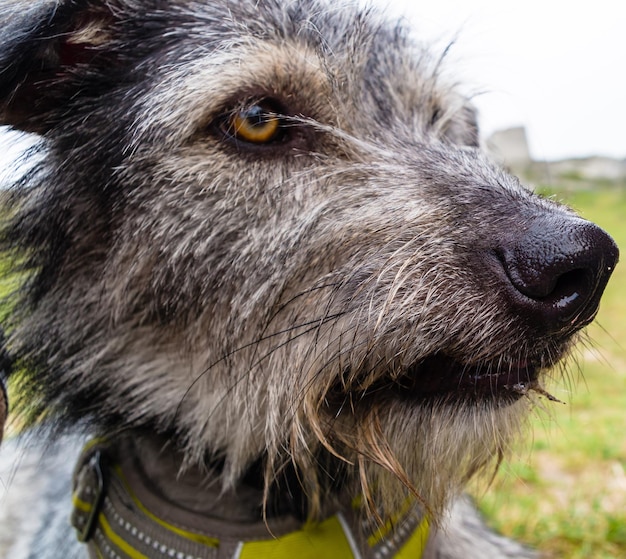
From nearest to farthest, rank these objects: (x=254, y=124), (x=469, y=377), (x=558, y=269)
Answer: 1. (x=558, y=269)
2. (x=469, y=377)
3. (x=254, y=124)

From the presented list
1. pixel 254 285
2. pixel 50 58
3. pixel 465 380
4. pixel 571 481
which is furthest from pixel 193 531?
pixel 571 481

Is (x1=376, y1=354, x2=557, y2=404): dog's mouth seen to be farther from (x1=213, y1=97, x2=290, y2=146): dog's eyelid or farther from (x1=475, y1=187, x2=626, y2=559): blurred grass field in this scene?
(x1=213, y1=97, x2=290, y2=146): dog's eyelid

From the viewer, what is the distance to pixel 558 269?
169cm

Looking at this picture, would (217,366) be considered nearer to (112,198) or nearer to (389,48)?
(112,198)

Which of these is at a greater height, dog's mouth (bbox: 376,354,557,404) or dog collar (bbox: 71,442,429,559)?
dog's mouth (bbox: 376,354,557,404)

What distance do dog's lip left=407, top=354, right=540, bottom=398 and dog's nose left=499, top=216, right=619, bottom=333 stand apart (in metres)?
0.20

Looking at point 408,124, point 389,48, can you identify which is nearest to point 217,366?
point 408,124

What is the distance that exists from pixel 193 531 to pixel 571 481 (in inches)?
117

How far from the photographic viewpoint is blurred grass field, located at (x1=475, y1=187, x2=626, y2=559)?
109 inches

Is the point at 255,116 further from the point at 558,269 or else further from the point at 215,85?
the point at 558,269

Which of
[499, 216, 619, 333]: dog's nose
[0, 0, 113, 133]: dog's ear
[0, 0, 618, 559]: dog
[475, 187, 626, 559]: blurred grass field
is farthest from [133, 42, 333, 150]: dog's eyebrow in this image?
[475, 187, 626, 559]: blurred grass field

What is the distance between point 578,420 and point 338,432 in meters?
4.14

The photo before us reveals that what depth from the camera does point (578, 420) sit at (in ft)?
18.3

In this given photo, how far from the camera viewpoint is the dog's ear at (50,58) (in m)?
2.16
